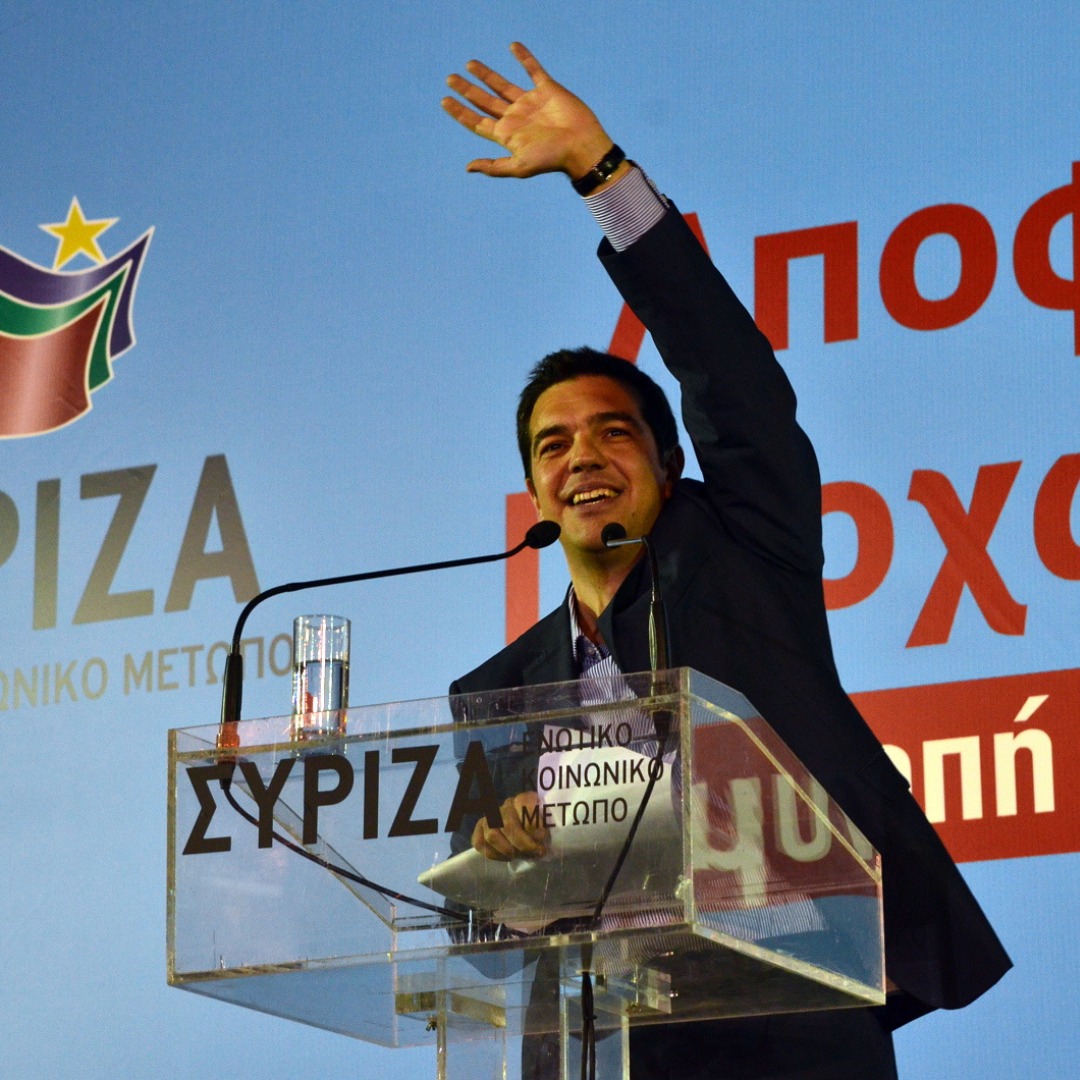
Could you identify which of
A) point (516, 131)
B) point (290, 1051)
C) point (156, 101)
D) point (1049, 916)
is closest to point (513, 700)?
point (516, 131)

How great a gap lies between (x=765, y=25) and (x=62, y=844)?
1918mm

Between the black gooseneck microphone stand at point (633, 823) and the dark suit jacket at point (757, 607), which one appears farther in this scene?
the dark suit jacket at point (757, 607)

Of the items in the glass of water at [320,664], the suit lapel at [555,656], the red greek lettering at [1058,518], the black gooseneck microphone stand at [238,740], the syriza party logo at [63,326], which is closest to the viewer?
the black gooseneck microphone stand at [238,740]

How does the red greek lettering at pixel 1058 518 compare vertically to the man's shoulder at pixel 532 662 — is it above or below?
above

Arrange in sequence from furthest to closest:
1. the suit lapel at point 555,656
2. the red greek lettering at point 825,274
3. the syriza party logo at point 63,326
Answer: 1. the syriza party logo at point 63,326
2. the red greek lettering at point 825,274
3. the suit lapel at point 555,656

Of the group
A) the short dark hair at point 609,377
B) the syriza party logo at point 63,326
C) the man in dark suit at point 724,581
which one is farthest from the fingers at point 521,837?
the syriza party logo at point 63,326

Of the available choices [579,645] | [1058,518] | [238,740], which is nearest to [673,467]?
[579,645]

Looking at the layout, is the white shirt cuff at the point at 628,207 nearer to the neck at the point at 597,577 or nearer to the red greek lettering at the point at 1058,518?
the neck at the point at 597,577

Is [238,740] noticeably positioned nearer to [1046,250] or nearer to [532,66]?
[532,66]

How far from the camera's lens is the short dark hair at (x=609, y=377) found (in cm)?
237

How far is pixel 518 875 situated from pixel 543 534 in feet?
1.43

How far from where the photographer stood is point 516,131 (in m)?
1.93

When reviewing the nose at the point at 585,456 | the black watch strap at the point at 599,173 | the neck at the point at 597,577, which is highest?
the black watch strap at the point at 599,173

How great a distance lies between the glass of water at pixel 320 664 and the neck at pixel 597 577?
0.52m
